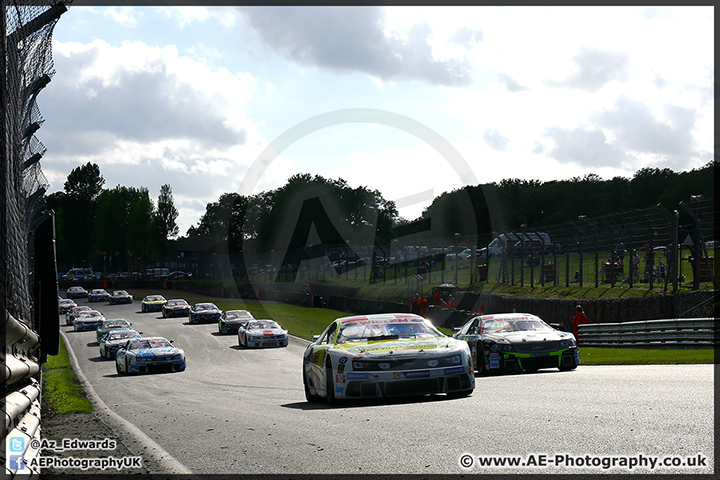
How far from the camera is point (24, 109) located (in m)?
8.30

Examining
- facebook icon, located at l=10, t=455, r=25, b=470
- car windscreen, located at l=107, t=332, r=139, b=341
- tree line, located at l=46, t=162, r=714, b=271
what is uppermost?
tree line, located at l=46, t=162, r=714, b=271

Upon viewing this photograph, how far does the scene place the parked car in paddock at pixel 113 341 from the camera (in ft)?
102

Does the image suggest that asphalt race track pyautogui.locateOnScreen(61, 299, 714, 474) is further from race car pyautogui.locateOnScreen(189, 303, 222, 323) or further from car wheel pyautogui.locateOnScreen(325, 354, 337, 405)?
race car pyautogui.locateOnScreen(189, 303, 222, 323)

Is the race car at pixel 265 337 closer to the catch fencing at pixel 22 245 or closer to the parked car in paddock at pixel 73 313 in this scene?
the parked car in paddock at pixel 73 313

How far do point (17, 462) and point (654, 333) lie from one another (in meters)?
19.5

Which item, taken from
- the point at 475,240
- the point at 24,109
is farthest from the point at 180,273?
the point at 24,109

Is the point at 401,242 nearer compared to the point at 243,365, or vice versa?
the point at 243,365

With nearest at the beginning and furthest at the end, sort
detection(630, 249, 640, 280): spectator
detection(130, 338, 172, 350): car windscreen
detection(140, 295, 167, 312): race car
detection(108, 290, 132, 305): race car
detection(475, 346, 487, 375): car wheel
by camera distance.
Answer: detection(475, 346, 487, 375): car wheel → detection(130, 338, 172, 350): car windscreen → detection(630, 249, 640, 280): spectator → detection(140, 295, 167, 312): race car → detection(108, 290, 132, 305): race car

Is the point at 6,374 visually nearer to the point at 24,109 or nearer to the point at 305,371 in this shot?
the point at 24,109

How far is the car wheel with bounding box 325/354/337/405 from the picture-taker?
1015 cm

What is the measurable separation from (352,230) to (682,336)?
4131 inches

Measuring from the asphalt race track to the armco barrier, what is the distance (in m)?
7.08

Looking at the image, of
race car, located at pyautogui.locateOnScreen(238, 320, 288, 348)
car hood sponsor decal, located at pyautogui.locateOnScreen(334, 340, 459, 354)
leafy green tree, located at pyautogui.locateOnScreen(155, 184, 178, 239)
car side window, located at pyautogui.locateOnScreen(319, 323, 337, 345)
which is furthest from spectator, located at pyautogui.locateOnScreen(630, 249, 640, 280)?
leafy green tree, located at pyautogui.locateOnScreen(155, 184, 178, 239)

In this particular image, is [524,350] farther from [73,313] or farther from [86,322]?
[73,313]
